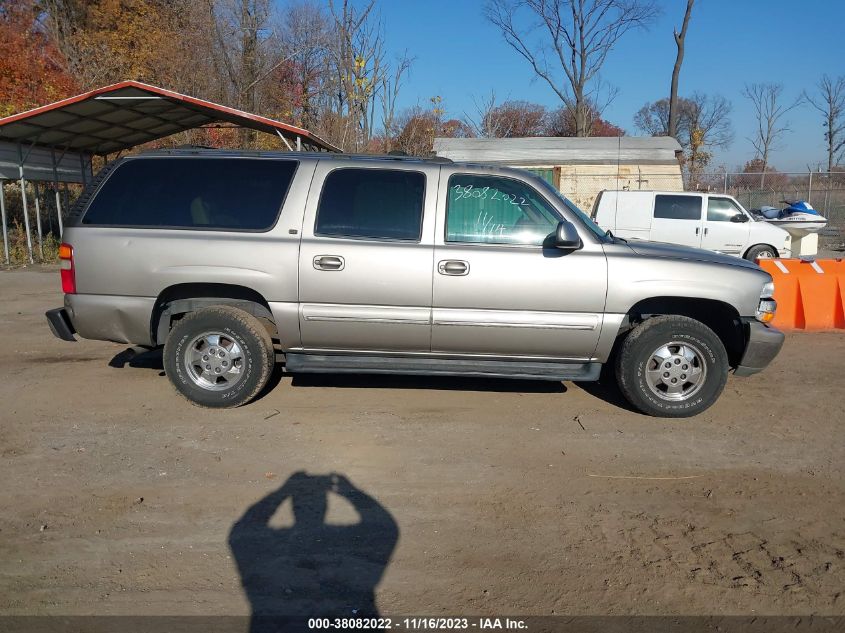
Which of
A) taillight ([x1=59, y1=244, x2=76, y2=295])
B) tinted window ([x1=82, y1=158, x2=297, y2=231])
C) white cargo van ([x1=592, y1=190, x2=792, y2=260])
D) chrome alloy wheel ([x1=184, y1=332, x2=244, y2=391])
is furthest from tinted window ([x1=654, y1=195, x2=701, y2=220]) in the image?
taillight ([x1=59, y1=244, x2=76, y2=295])

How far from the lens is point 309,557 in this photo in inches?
129

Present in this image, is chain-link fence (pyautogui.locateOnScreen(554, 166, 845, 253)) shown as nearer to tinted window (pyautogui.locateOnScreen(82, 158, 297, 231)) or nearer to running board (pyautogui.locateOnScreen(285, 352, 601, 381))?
running board (pyautogui.locateOnScreen(285, 352, 601, 381))

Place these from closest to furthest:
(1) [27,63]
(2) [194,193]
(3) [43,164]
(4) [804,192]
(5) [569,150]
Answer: (2) [194,193]
(3) [43,164]
(5) [569,150]
(4) [804,192]
(1) [27,63]

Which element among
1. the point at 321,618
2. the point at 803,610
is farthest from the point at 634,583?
the point at 321,618

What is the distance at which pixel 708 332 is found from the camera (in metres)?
5.14

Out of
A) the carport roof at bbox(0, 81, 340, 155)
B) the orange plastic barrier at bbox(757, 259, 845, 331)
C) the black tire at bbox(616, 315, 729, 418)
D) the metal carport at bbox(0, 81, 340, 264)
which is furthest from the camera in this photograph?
the metal carport at bbox(0, 81, 340, 264)

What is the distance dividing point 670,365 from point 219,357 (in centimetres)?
361

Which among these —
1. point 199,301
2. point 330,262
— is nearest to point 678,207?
point 330,262

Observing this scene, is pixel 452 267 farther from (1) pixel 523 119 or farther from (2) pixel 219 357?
(1) pixel 523 119

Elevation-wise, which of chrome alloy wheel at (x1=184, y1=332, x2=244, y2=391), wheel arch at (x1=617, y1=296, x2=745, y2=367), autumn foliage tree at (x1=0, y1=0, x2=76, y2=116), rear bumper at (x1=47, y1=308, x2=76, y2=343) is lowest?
chrome alloy wheel at (x1=184, y1=332, x2=244, y2=391)

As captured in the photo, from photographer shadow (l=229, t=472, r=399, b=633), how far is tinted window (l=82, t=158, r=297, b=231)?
230 centimetres

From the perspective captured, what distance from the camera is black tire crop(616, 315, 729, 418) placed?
5152mm

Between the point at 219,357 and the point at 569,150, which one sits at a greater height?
the point at 569,150

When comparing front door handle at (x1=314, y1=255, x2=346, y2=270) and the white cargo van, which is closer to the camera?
front door handle at (x1=314, y1=255, x2=346, y2=270)
